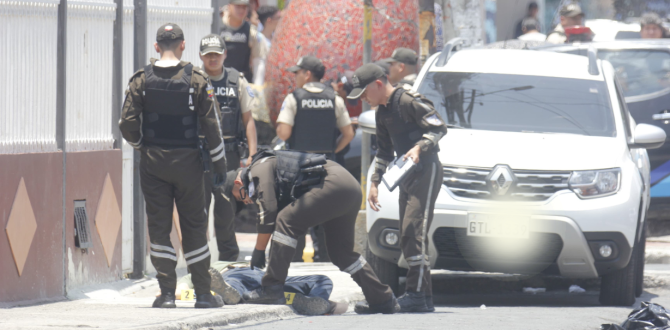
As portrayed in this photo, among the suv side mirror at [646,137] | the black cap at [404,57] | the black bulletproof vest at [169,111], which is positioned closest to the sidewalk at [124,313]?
the black bulletproof vest at [169,111]

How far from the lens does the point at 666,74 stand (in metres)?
11.2

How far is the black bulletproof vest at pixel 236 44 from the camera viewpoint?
37.9 ft

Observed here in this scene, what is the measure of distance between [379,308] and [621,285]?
1.90 m

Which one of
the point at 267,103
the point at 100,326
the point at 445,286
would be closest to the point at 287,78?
the point at 267,103

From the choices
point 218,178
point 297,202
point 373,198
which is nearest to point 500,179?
point 373,198

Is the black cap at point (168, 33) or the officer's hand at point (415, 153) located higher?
the black cap at point (168, 33)

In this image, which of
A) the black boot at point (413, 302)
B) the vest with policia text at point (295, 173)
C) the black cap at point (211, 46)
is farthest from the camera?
the black cap at point (211, 46)

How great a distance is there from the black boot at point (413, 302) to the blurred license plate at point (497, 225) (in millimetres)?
581

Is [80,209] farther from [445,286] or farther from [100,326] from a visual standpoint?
[445,286]

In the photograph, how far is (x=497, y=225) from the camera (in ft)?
24.2

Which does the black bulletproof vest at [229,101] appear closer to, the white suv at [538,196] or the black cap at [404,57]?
the white suv at [538,196]

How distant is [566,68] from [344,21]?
11.3ft

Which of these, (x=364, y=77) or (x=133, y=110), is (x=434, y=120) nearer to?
(x=364, y=77)

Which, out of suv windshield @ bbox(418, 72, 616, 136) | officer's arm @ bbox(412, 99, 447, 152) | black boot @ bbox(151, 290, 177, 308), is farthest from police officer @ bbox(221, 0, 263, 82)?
black boot @ bbox(151, 290, 177, 308)
